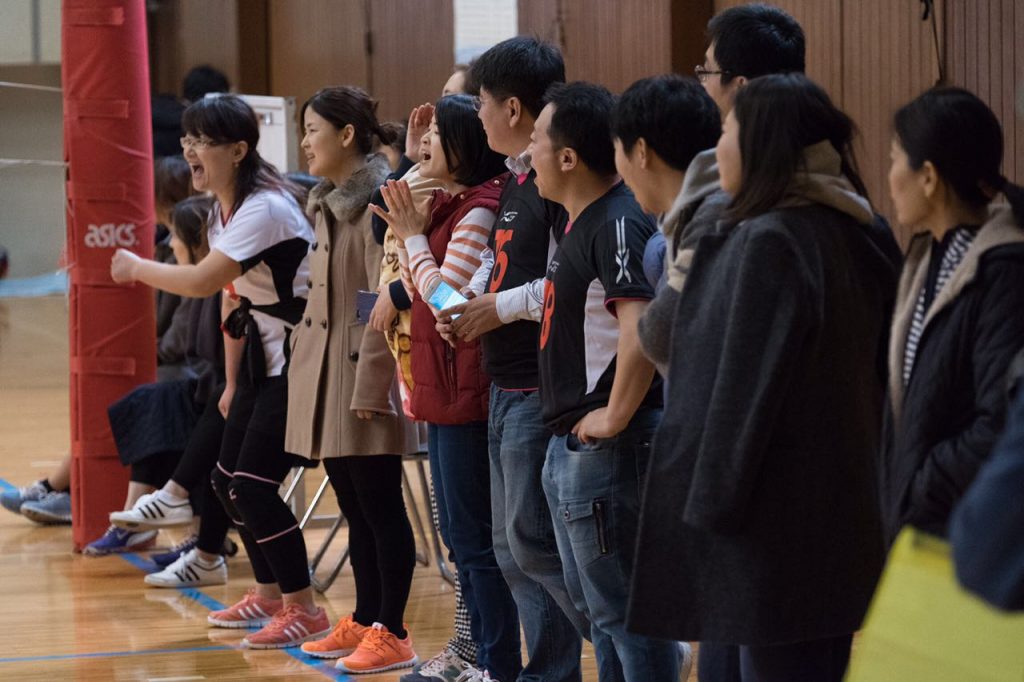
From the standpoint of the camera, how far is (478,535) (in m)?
3.20

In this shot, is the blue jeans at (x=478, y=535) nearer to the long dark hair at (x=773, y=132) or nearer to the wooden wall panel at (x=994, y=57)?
the long dark hair at (x=773, y=132)

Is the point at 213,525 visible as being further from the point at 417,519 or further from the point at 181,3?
the point at 181,3

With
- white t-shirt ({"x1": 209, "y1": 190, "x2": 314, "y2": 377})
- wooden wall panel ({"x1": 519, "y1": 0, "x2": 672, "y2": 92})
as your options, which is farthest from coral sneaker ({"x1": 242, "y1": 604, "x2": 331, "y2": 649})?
wooden wall panel ({"x1": 519, "y1": 0, "x2": 672, "y2": 92})

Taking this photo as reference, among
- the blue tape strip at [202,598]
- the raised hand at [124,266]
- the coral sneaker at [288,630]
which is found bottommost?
the blue tape strip at [202,598]

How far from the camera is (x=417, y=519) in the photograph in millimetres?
5012

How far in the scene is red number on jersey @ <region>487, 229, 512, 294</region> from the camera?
285cm

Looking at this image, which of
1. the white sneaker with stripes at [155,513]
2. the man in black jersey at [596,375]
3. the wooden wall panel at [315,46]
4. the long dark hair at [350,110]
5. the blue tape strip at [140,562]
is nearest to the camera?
the man in black jersey at [596,375]

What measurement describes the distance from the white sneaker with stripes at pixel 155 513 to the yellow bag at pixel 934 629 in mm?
3857

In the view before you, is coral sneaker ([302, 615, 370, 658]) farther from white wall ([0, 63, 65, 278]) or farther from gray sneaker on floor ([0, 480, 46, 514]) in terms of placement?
white wall ([0, 63, 65, 278])

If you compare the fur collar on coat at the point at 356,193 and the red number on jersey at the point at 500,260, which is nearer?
the red number on jersey at the point at 500,260

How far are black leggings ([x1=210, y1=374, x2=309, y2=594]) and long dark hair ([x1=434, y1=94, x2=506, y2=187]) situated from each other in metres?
0.96

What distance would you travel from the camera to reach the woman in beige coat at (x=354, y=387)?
3.54 meters

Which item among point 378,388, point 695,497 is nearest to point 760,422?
point 695,497

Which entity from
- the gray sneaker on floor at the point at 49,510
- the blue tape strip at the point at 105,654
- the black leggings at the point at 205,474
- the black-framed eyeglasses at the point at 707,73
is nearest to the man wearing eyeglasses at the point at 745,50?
the black-framed eyeglasses at the point at 707,73
